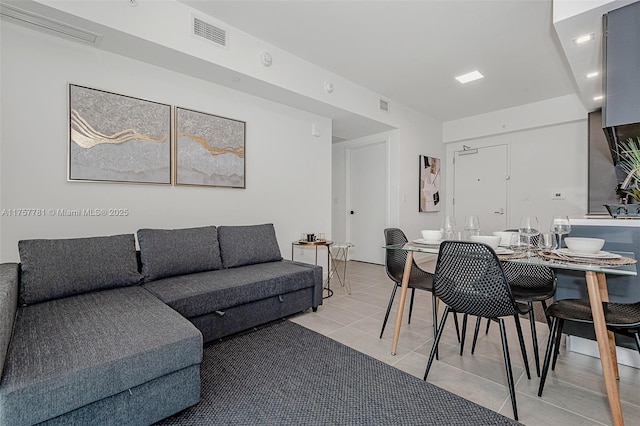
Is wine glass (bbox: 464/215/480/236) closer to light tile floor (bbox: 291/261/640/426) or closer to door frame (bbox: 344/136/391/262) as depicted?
light tile floor (bbox: 291/261/640/426)

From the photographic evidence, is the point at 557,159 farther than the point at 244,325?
Yes

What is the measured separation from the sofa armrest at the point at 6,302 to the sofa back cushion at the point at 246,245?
1440mm

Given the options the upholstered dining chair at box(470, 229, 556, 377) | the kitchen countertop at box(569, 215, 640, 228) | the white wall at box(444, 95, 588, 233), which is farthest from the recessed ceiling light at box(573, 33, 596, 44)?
the white wall at box(444, 95, 588, 233)

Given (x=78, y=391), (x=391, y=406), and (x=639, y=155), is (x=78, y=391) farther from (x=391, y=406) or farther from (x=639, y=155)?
(x=639, y=155)

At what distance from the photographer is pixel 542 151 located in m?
5.26

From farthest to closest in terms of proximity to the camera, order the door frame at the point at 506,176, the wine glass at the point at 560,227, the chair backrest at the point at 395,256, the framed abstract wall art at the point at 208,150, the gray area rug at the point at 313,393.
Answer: the door frame at the point at 506,176, the framed abstract wall art at the point at 208,150, the chair backrest at the point at 395,256, the wine glass at the point at 560,227, the gray area rug at the point at 313,393

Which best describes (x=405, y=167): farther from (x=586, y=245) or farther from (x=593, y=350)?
(x=586, y=245)

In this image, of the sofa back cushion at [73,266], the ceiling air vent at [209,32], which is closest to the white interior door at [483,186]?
the ceiling air vent at [209,32]

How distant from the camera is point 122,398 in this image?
1353 mm

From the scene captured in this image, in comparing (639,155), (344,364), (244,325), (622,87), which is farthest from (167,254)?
(622,87)

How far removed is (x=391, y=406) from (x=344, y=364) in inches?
18.9

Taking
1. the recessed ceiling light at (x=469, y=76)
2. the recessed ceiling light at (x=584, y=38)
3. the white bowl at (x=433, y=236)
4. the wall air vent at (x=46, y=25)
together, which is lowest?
the white bowl at (x=433, y=236)

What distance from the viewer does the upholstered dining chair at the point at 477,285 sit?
1.61 m

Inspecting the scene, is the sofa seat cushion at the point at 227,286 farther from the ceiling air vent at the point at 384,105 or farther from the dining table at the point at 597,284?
the ceiling air vent at the point at 384,105
